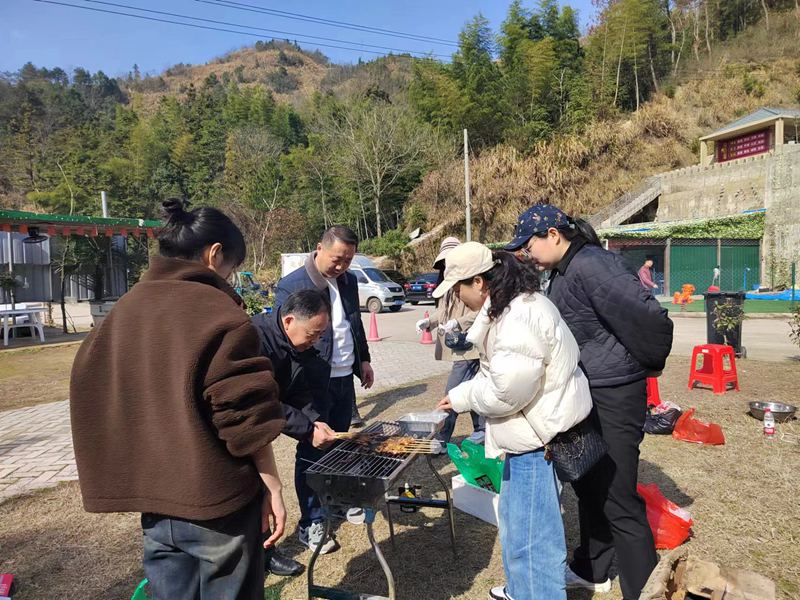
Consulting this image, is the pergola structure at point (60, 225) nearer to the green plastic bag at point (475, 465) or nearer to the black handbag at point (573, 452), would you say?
the green plastic bag at point (475, 465)

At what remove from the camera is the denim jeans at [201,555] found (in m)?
1.52

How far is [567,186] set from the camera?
105 ft

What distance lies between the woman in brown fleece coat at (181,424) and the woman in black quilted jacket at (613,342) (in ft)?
4.79

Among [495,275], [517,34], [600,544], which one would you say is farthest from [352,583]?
[517,34]

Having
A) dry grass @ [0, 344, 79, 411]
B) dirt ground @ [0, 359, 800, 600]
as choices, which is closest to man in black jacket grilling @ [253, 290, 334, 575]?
dirt ground @ [0, 359, 800, 600]

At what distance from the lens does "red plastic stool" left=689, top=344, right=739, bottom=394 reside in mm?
6484

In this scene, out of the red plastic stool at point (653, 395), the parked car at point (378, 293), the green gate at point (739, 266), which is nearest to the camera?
the red plastic stool at point (653, 395)

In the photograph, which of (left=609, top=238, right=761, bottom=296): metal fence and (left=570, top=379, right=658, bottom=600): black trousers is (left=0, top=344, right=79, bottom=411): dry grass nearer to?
(left=570, top=379, right=658, bottom=600): black trousers

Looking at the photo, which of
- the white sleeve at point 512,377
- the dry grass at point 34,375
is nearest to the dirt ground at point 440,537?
the white sleeve at point 512,377

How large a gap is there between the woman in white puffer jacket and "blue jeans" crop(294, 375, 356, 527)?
118 centimetres

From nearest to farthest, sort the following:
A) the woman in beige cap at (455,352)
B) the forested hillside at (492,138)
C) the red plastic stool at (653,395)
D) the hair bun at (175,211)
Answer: the hair bun at (175,211)
the woman in beige cap at (455,352)
the red plastic stool at (653,395)
the forested hillside at (492,138)

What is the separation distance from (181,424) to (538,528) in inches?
61.6

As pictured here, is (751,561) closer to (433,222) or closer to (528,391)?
(528,391)

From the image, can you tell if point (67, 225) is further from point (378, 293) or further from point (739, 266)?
point (739, 266)
